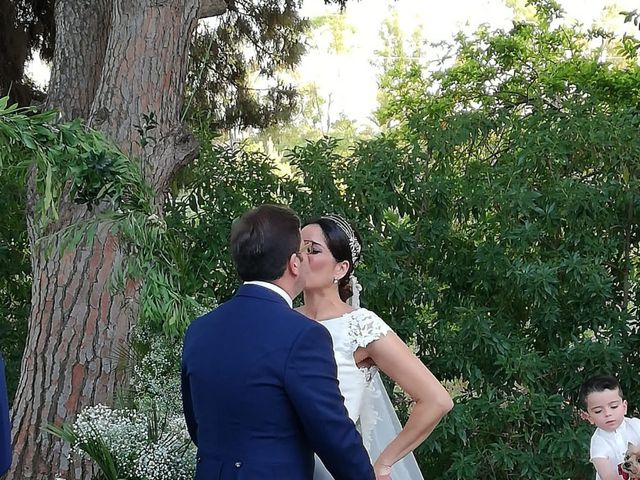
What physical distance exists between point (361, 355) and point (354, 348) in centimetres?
4

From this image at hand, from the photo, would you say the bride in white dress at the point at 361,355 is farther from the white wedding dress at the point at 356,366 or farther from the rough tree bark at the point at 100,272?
the rough tree bark at the point at 100,272

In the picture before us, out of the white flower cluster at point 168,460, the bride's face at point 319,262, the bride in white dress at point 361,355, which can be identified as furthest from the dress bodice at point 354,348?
the white flower cluster at point 168,460

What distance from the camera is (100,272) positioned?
4680 millimetres

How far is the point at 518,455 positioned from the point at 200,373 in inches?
123

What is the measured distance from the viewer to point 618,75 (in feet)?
21.5

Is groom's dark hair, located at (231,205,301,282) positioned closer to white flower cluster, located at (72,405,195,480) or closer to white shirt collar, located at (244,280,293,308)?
white shirt collar, located at (244,280,293,308)

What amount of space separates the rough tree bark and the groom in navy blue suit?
2.59 meters

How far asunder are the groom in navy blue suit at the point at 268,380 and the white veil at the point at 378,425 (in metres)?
0.65

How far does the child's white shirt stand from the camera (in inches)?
131

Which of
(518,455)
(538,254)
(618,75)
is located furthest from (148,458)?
(618,75)

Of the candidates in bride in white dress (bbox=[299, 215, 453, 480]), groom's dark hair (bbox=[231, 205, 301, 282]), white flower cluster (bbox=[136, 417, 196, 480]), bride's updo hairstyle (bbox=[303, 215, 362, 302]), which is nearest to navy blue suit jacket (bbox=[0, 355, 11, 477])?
groom's dark hair (bbox=[231, 205, 301, 282])

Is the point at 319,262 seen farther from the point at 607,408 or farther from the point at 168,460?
the point at 607,408

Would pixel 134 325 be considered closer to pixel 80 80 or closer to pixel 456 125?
pixel 80 80

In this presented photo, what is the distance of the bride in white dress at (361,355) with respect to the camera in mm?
2439
